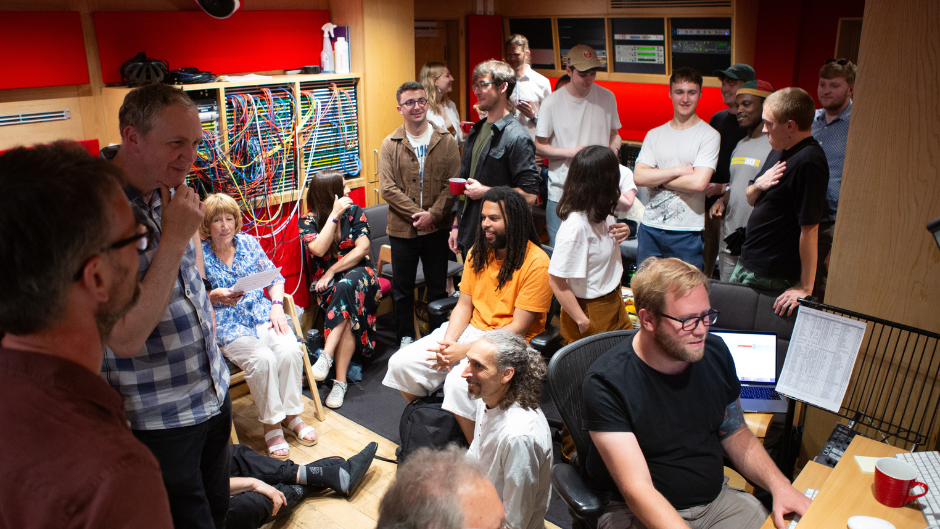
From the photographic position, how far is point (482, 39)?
6812 millimetres

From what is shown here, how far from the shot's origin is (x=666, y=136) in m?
3.96

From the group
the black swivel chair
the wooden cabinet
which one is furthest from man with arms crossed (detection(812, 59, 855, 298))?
the wooden cabinet

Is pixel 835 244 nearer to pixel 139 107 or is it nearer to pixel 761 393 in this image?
pixel 761 393

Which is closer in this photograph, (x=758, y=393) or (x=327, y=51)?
(x=758, y=393)

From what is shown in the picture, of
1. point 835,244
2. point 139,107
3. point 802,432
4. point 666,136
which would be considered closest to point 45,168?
point 139,107

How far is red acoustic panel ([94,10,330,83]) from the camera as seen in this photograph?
145 inches

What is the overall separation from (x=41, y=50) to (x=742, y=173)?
12.7ft

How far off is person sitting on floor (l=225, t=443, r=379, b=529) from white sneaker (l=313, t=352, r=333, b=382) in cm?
98

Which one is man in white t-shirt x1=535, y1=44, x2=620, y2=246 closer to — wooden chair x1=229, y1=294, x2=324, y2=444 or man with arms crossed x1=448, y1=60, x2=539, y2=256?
man with arms crossed x1=448, y1=60, x2=539, y2=256

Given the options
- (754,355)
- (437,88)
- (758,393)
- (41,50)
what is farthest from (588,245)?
(41,50)

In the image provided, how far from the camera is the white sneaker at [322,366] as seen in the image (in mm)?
4078

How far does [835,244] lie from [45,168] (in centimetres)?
261

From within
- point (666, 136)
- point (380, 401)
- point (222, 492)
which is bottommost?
point (380, 401)

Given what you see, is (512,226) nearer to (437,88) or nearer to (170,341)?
(170,341)
